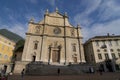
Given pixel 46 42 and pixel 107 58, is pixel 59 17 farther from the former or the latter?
pixel 107 58

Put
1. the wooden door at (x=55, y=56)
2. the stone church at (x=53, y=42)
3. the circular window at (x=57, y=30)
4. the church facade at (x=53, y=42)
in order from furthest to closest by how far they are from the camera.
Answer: the circular window at (x=57, y=30) → the wooden door at (x=55, y=56) → the church facade at (x=53, y=42) → the stone church at (x=53, y=42)

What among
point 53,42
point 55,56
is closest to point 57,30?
point 53,42

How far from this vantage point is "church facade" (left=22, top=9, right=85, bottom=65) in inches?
1054

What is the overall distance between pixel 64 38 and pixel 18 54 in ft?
57.7

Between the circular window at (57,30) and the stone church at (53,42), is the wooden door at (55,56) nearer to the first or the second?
the stone church at (53,42)

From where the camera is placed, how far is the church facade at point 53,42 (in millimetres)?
26781

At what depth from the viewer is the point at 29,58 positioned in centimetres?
2584

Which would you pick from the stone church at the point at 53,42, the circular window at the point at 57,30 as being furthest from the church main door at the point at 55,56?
the circular window at the point at 57,30

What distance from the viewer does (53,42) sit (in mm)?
29516

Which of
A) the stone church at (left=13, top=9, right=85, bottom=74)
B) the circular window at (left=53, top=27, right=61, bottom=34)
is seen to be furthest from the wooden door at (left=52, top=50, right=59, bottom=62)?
the circular window at (left=53, top=27, right=61, bottom=34)

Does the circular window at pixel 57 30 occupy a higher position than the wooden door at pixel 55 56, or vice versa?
the circular window at pixel 57 30

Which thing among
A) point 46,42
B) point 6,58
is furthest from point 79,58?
point 6,58

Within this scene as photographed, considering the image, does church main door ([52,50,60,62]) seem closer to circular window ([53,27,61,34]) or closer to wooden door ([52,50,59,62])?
wooden door ([52,50,59,62])

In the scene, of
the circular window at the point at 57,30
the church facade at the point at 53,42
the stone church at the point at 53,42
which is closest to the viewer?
the stone church at the point at 53,42
